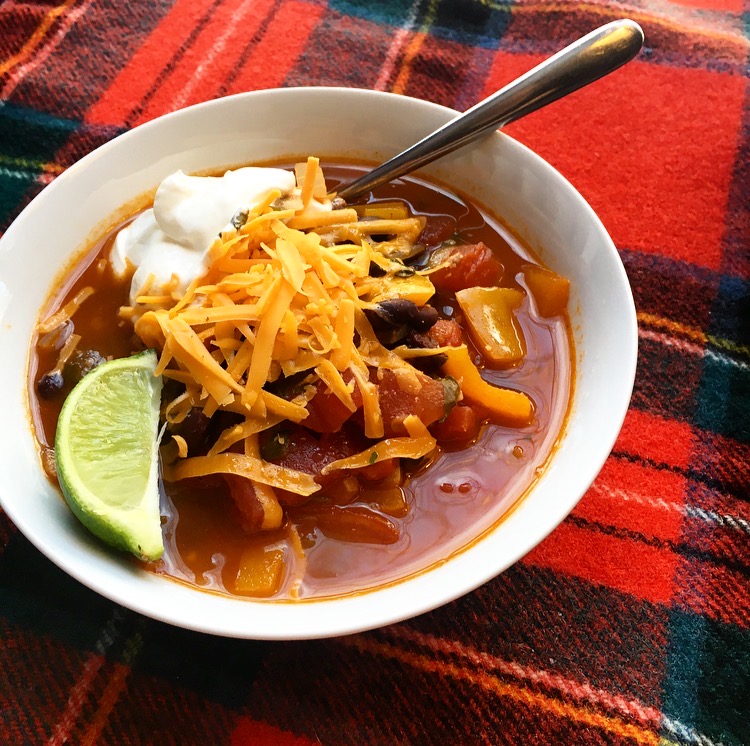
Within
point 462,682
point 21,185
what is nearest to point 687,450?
point 462,682

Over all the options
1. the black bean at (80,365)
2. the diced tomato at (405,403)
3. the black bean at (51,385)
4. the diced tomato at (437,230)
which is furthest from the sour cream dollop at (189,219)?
the diced tomato at (405,403)

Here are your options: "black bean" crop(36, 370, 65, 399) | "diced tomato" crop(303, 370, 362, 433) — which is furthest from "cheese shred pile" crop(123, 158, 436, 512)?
"black bean" crop(36, 370, 65, 399)

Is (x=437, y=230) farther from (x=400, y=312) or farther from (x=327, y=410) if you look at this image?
(x=327, y=410)

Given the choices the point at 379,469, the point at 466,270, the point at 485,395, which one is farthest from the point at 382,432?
the point at 466,270

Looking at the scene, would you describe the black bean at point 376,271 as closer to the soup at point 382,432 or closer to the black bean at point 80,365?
the soup at point 382,432

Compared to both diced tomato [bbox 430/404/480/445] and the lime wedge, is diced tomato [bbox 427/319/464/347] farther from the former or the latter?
the lime wedge
